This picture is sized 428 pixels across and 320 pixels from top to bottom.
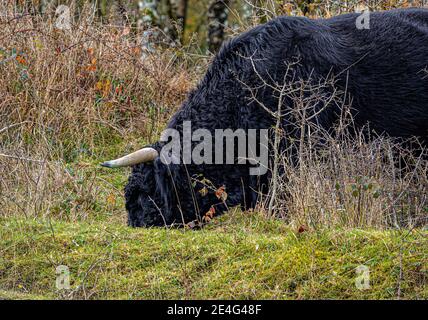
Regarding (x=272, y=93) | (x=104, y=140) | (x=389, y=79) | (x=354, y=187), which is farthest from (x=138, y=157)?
(x=104, y=140)

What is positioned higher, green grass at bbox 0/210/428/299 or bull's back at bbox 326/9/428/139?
bull's back at bbox 326/9/428/139

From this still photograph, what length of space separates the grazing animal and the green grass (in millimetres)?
1055

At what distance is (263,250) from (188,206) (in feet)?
6.79

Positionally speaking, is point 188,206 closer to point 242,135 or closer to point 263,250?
point 242,135

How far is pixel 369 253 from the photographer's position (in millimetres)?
6020

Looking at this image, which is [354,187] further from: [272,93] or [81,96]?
[81,96]

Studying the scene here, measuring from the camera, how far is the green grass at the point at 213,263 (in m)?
5.75

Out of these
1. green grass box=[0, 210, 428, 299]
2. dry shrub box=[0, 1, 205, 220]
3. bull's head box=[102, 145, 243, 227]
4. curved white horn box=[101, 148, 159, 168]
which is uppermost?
dry shrub box=[0, 1, 205, 220]

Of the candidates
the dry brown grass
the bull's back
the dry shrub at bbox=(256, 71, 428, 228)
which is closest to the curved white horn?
the dry brown grass

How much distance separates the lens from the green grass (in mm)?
5750

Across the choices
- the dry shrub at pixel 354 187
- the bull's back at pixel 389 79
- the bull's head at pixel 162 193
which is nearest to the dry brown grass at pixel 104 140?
the dry shrub at pixel 354 187

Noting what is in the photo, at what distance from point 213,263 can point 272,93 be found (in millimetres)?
2505

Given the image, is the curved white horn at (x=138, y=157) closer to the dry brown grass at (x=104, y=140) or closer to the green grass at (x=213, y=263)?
the dry brown grass at (x=104, y=140)

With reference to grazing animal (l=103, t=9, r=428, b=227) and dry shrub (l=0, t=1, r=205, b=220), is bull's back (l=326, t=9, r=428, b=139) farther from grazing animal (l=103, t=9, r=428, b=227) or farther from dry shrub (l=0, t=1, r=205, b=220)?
dry shrub (l=0, t=1, r=205, b=220)
